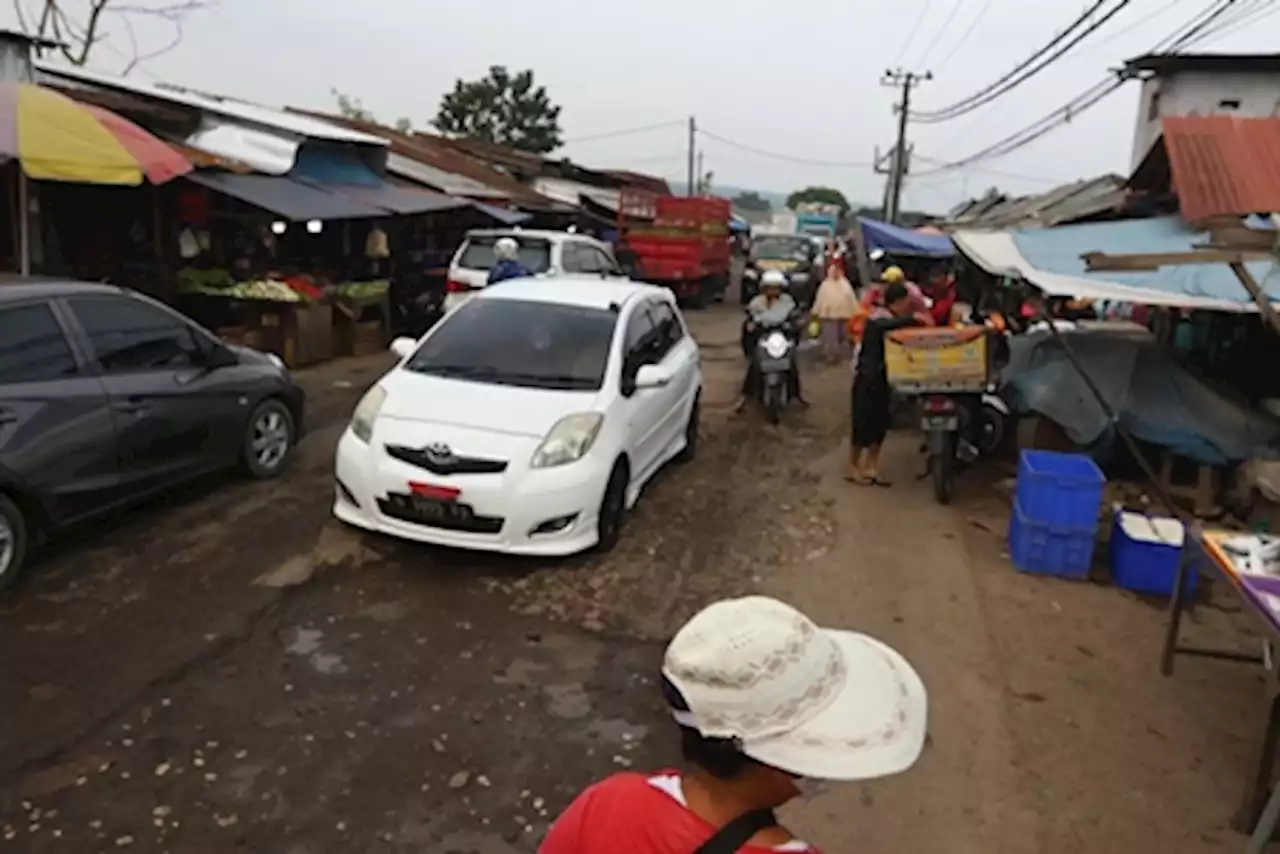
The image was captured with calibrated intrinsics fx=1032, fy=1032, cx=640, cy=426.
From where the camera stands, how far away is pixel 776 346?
34.8ft

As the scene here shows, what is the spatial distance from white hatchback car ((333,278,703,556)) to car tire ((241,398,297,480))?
1158mm

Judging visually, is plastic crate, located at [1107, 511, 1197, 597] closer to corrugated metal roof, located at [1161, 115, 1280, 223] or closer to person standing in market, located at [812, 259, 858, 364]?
corrugated metal roof, located at [1161, 115, 1280, 223]

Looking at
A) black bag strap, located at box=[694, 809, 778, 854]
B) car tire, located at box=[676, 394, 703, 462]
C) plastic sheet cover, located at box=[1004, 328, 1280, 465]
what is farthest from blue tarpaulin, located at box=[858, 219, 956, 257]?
black bag strap, located at box=[694, 809, 778, 854]

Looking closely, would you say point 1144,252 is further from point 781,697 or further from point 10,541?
point 10,541

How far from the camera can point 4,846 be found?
3408 mm

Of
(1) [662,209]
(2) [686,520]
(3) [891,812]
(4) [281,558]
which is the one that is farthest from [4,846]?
(1) [662,209]

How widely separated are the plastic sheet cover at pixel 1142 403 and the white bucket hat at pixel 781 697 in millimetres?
7554

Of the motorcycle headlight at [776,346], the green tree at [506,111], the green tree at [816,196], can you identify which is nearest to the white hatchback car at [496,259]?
the motorcycle headlight at [776,346]

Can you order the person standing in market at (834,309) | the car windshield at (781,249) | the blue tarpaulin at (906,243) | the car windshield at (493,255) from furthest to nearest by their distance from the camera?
the car windshield at (781,249) < the blue tarpaulin at (906,243) < the person standing in market at (834,309) < the car windshield at (493,255)

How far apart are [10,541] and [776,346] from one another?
720 cm

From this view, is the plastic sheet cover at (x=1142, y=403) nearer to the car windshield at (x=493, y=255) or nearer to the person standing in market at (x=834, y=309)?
the person standing in market at (x=834, y=309)

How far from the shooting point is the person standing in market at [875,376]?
8.05m

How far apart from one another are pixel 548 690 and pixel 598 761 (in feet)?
2.03

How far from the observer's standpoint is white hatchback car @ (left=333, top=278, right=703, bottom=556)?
5797 mm
